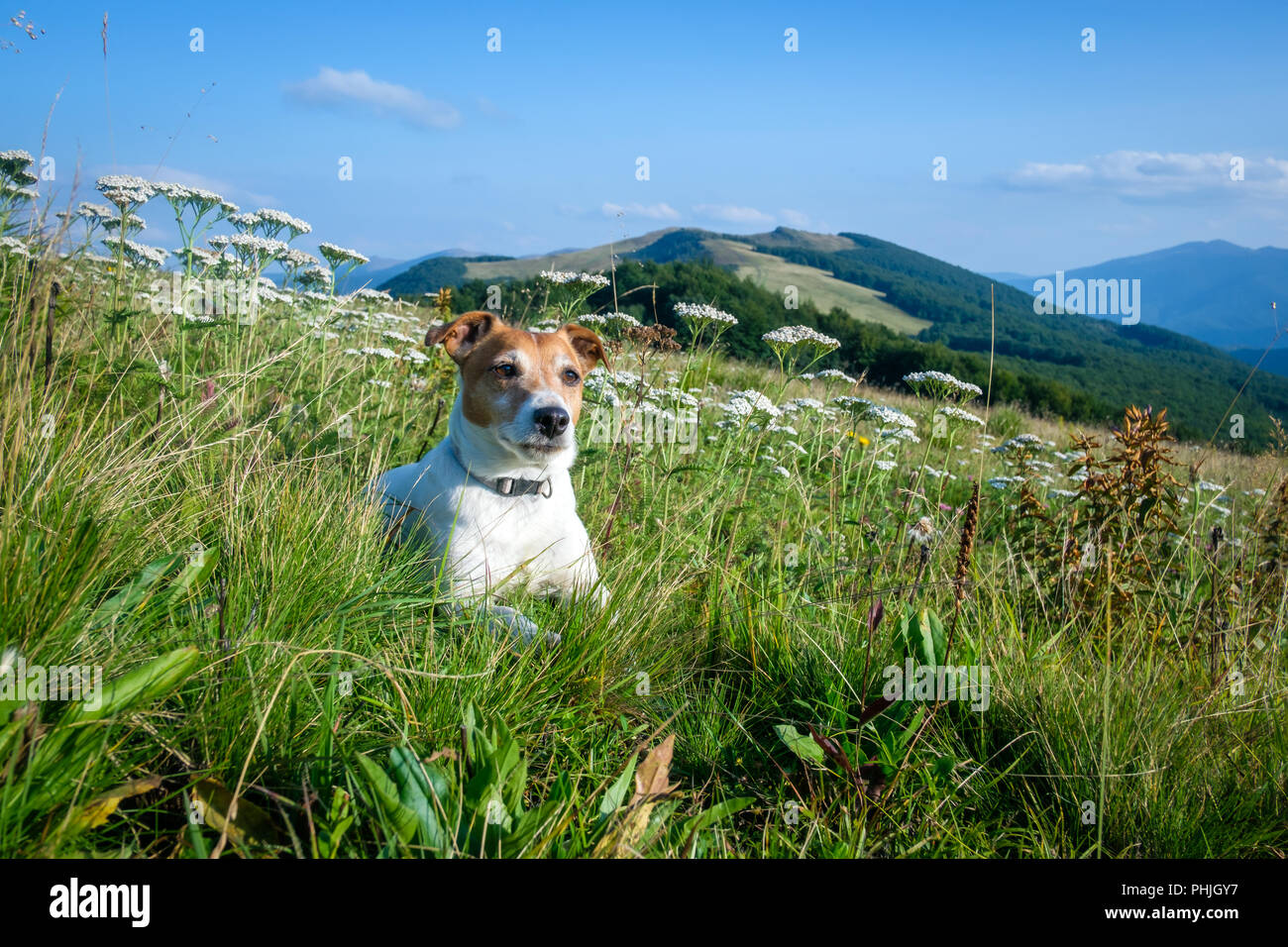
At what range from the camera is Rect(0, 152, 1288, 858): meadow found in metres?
1.81

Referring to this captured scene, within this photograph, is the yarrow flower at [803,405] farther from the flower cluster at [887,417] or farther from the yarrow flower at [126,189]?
the yarrow flower at [126,189]

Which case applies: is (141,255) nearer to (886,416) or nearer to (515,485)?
(515,485)

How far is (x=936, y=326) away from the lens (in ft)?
331

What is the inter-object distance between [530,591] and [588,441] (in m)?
1.61

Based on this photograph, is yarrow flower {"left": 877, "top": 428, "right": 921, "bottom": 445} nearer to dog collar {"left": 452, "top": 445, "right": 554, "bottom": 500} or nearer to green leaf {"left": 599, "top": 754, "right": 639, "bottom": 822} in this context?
dog collar {"left": 452, "top": 445, "right": 554, "bottom": 500}

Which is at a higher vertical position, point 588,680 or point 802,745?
point 588,680

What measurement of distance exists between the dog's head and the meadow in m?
0.55

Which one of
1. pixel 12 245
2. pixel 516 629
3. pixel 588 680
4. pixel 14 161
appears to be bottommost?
pixel 588 680

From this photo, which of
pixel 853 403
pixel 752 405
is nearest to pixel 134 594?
pixel 752 405

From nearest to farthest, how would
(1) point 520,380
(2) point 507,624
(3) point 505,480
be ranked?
(2) point 507,624 < (3) point 505,480 < (1) point 520,380

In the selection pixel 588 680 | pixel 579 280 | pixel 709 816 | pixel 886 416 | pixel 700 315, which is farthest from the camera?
pixel 579 280

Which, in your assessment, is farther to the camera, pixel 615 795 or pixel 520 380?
pixel 520 380

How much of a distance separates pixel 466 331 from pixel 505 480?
3.87 ft

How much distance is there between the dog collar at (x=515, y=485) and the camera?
12.9ft
